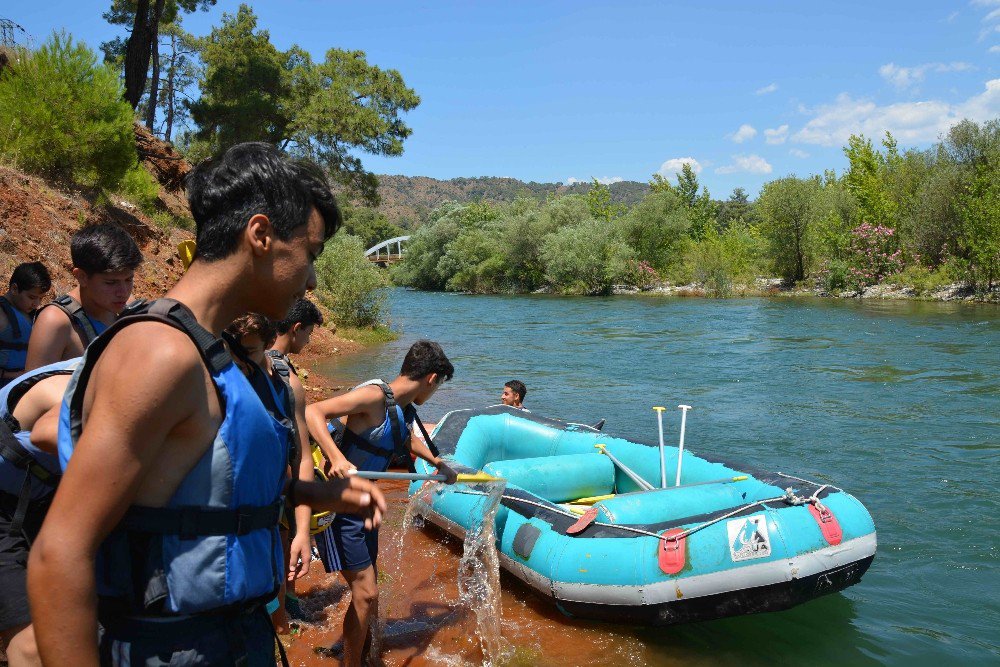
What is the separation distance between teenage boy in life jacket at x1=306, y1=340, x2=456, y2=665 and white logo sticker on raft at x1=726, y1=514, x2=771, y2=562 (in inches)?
82.1

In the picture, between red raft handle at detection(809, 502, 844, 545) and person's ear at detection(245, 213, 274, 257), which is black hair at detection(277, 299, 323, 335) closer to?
person's ear at detection(245, 213, 274, 257)

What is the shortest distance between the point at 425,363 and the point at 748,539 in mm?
2365

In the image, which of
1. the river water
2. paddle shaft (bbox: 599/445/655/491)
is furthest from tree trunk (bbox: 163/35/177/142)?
paddle shaft (bbox: 599/445/655/491)

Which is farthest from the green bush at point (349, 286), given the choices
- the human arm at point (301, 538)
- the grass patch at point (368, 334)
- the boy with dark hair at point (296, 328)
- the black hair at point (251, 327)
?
the human arm at point (301, 538)

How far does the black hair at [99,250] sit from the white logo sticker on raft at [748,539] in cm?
372

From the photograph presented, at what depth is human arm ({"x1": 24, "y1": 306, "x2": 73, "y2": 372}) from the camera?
284 cm

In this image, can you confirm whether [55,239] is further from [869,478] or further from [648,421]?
[869,478]

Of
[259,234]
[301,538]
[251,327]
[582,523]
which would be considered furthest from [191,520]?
[582,523]

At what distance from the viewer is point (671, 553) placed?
15.1 ft

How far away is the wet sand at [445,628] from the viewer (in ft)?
14.6

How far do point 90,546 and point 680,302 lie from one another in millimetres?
33407

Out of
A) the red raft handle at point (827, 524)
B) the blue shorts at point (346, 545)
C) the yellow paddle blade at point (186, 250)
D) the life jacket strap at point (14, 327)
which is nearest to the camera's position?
the yellow paddle blade at point (186, 250)

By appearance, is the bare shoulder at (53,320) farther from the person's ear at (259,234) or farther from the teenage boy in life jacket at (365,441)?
the person's ear at (259,234)

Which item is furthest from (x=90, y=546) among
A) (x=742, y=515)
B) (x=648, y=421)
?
(x=648, y=421)
